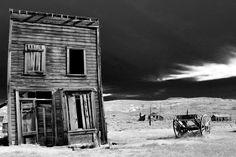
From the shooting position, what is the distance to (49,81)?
18.6 meters

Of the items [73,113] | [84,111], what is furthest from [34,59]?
[84,111]

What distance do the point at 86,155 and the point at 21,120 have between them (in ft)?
19.1

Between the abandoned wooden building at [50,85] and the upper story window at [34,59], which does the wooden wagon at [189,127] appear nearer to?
the abandoned wooden building at [50,85]

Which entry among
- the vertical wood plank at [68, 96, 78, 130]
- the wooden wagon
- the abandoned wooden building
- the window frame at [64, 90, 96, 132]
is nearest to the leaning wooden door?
the abandoned wooden building

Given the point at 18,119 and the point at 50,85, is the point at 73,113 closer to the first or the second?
the point at 50,85

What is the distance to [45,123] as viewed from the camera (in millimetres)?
18359

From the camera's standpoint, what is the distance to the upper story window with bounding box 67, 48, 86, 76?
1920cm

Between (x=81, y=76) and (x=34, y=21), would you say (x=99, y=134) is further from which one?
(x=34, y=21)

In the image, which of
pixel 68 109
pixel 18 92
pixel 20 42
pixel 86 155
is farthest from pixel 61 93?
pixel 86 155

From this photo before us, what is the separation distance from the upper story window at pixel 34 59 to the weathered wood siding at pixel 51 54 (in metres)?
0.22

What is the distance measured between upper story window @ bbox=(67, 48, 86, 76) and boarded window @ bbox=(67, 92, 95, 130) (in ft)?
4.52

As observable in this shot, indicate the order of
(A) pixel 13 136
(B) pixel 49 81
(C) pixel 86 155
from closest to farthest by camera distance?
(C) pixel 86 155
(A) pixel 13 136
(B) pixel 49 81

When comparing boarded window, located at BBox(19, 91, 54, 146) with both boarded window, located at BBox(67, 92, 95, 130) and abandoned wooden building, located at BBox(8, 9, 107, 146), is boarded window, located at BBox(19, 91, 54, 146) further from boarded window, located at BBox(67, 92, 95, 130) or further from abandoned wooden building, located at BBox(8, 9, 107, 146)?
boarded window, located at BBox(67, 92, 95, 130)

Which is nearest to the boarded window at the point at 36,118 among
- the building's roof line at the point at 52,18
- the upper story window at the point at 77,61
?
the upper story window at the point at 77,61
